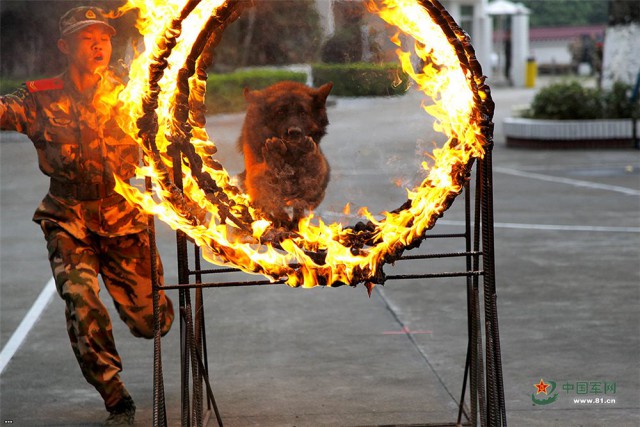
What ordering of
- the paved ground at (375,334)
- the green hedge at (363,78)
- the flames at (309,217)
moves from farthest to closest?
the paved ground at (375,334) < the green hedge at (363,78) < the flames at (309,217)

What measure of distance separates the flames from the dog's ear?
1.10 ft

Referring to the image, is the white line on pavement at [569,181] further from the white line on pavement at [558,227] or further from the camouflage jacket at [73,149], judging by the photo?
the camouflage jacket at [73,149]

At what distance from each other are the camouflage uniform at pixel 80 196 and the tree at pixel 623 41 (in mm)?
17176

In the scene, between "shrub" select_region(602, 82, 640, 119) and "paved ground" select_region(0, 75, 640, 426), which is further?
"shrub" select_region(602, 82, 640, 119)

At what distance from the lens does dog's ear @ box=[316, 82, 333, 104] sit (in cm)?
452

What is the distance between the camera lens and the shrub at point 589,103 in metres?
19.8

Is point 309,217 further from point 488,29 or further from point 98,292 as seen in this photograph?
point 488,29

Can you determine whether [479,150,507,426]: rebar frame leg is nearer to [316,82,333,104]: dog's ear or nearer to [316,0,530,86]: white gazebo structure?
[316,82,333,104]: dog's ear

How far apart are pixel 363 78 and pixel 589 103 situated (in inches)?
642

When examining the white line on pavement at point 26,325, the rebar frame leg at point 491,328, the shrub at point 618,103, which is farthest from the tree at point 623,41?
the rebar frame leg at point 491,328

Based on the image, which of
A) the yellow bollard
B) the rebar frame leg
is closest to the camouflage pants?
the rebar frame leg

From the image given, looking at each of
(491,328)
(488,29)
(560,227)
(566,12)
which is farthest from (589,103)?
(566,12)

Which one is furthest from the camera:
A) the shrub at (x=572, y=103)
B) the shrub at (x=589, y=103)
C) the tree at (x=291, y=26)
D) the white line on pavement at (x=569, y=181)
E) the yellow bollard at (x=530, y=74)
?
the yellow bollard at (x=530, y=74)

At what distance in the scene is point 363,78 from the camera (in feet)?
14.8
